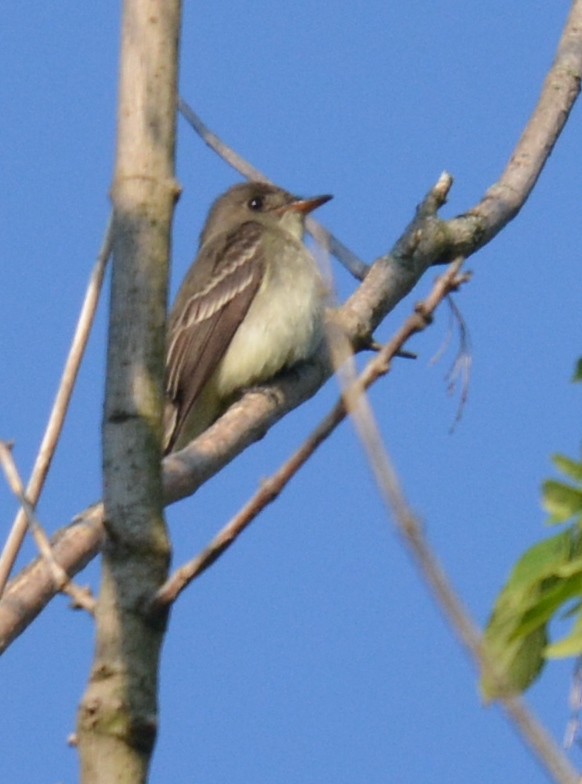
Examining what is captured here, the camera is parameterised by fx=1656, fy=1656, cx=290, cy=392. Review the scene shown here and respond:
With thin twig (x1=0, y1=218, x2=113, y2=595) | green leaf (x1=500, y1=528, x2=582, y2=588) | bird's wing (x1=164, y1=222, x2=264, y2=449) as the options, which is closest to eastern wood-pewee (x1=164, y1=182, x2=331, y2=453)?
bird's wing (x1=164, y1=222, x2=264, y2=449)

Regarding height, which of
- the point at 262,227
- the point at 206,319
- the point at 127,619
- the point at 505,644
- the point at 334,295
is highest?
the point at 262,227

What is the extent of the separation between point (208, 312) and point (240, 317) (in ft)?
0.64

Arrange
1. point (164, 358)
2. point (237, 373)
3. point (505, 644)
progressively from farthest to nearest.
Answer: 1. point (237, 373)
2. point (164, 358)
3. point (505, 644)

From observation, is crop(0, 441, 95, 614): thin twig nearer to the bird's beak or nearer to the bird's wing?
the bird's wing

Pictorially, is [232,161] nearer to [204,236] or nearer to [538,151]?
[538,151]

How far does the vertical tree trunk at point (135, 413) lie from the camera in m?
2.71

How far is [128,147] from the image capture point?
10.2ft

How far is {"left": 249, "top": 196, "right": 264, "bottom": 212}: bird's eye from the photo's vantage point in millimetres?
9867

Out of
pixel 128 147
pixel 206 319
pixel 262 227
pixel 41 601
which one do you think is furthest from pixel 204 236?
pixel 128 147

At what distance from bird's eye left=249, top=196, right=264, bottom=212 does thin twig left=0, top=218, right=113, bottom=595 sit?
640cm

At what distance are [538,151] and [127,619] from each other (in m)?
→ 4.57

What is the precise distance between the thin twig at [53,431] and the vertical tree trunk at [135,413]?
0.26m

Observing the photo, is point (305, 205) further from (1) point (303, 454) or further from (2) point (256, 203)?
(1) point (303, 454)

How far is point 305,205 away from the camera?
9602 millimetres
